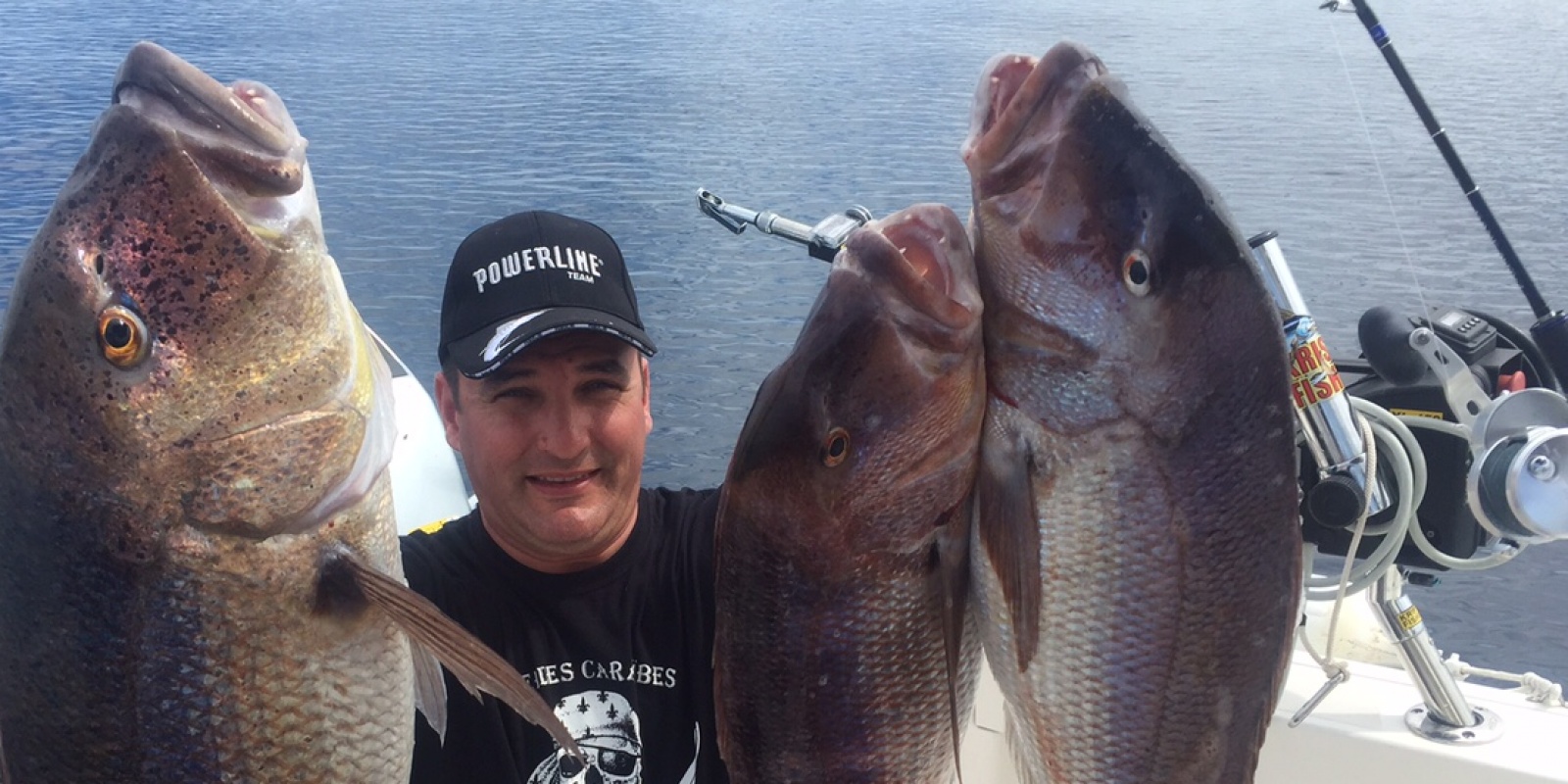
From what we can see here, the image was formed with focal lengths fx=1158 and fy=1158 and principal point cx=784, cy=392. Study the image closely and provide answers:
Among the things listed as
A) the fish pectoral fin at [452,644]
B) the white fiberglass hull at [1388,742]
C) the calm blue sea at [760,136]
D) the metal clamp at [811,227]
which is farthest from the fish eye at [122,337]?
the calm blue sea at [760,136]

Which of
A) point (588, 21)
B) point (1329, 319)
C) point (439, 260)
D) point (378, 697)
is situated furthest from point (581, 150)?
point (378, 697)

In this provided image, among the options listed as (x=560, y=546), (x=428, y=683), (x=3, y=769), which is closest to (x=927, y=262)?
(x=428, y=683)

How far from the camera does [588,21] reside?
79.0ft

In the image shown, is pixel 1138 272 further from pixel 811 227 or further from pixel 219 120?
pixel 811 227

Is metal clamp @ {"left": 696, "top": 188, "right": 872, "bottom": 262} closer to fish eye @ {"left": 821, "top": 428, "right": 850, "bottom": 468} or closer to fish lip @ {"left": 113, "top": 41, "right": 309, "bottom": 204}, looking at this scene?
fish eye @ {"left": 821, "top": 428, "right": 850, "bottom": 468}

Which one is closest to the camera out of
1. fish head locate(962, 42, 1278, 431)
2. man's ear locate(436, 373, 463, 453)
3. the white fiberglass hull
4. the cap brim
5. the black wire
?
fish head locate(962, 42, 1278, 431)

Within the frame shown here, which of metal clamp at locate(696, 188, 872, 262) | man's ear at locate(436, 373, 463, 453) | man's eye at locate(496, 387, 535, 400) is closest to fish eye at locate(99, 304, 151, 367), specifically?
man's eye at locate(496, 387, 535, 400)

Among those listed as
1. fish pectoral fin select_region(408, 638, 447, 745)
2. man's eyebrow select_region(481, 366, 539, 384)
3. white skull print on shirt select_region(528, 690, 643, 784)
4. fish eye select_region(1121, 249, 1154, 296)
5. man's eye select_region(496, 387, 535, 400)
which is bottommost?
white skull print on shirt select_region(528, 690, 643, 784)

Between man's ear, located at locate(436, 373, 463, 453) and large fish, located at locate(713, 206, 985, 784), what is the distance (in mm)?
1089

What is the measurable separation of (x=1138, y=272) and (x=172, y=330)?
124cm

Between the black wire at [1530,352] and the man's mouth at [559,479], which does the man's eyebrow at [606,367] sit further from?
the black wire at [1530,352]

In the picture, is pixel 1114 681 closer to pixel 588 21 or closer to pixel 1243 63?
pixel 1243 63

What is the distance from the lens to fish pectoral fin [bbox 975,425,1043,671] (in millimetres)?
1468

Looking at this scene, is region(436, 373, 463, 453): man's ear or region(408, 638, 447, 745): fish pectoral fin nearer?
region(408, 638, 447, 745): fish pectoral fin
